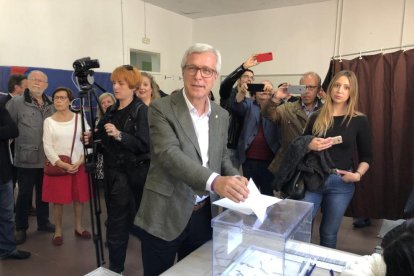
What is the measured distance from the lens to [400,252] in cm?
64

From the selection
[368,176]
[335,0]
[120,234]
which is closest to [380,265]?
[120,234]

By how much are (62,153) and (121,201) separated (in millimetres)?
1112

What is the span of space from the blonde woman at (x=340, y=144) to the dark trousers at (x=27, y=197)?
2.64 metres

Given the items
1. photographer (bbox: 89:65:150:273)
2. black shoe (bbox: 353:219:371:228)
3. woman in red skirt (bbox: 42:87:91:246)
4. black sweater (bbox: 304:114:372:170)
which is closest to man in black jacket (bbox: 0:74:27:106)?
woman in red skirt (bbox: 42:87:91:246)

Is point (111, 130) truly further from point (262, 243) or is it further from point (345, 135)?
point (345, 135)

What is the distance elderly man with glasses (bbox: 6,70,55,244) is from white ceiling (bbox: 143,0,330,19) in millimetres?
3303

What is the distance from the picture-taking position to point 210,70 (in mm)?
1269

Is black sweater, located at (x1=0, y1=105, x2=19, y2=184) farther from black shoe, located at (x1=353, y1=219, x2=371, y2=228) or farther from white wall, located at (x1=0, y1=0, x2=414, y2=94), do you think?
black shoe, located at (x1=353, y1=219, x2=371, y2=228)

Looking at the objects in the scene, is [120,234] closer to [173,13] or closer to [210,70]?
[210,70]

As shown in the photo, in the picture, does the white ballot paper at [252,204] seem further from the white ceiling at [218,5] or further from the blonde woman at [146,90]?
the white ceiling at [218,5]

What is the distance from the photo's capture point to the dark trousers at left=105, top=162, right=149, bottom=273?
220cm

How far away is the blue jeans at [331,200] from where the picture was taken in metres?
1.99

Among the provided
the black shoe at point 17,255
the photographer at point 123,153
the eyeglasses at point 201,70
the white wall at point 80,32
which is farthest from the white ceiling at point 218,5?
the eyeglasses at point 201,70

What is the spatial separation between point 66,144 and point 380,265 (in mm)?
2765
